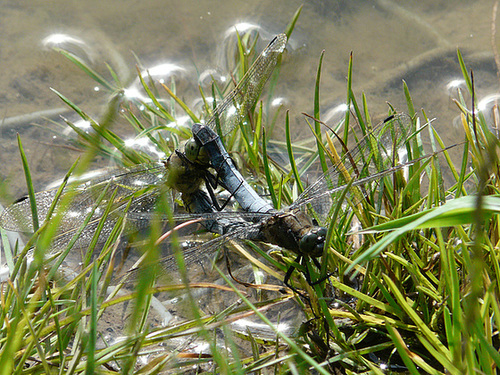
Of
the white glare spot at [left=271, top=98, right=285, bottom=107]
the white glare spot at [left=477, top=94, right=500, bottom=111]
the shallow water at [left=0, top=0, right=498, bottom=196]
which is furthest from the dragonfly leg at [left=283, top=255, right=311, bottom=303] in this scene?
the white glare spot at [left=477, top=94, right=500, bottom=111]

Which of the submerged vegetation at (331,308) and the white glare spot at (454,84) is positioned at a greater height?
the white glare spot at (454,84)

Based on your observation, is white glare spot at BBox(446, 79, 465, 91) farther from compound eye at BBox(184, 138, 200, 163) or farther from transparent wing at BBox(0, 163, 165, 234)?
transparent wing at BBox(0, 163, 165, 234)

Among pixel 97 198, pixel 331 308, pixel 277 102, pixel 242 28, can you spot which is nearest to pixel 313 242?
pixel 331 308

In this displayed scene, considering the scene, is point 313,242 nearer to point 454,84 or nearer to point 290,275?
point 290,275

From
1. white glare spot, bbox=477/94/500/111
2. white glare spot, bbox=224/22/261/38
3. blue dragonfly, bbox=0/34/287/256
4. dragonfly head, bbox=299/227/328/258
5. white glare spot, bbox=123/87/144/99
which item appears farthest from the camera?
white glare spot, bbox=224/22/261/38

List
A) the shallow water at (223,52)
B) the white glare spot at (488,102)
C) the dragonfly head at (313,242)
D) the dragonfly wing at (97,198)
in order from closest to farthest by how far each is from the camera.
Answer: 1. the dragonfly head at (313,242)
2. the dragonfly wing at (97,198)
3. the white glare spot at (488,102)
4. the shallow water at (223,52)

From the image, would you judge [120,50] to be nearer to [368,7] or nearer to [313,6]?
[313,6]

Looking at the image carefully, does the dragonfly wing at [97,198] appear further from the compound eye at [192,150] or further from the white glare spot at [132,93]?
the white glare spot at [132,93]

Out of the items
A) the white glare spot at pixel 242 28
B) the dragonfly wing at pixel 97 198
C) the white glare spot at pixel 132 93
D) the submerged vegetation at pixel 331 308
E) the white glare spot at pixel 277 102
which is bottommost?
the submerged vegetation at pixel 331 308

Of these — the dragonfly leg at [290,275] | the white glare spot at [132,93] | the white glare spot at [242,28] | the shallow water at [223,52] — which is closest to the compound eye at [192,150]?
the dragonfly leg at [290,275]

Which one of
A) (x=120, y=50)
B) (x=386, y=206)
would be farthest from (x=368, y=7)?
(x=386, y=206)
